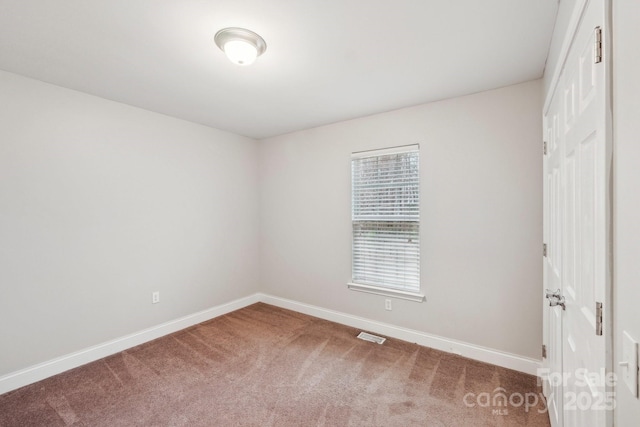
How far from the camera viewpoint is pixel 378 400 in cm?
203

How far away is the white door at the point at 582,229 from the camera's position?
2.58 feet

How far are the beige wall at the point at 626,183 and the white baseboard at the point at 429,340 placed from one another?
2.10m

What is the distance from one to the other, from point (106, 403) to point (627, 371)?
9.54 ft

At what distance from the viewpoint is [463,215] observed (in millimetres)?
2619

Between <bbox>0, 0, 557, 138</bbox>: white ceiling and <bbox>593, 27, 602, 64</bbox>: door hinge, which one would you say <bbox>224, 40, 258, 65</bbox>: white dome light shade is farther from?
<bbox>593, 27, 602, 64</bbox>: door hinge

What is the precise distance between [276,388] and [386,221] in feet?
6.44

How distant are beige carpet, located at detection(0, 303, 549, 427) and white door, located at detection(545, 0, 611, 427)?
0.64 metres

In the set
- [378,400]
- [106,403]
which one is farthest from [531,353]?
[106,403]

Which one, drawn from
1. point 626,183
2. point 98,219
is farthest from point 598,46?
point 98,219

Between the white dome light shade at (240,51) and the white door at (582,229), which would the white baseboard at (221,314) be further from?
the white dome light shade at (240,51)

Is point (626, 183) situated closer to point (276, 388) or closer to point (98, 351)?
point (276, 388)

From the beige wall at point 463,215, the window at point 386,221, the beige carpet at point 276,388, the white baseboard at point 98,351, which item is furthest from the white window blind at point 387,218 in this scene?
the white baseboard at point 98,351

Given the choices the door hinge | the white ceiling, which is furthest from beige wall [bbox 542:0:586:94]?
the door hinge

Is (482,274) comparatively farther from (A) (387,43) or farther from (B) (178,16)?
(B) (178,16)
